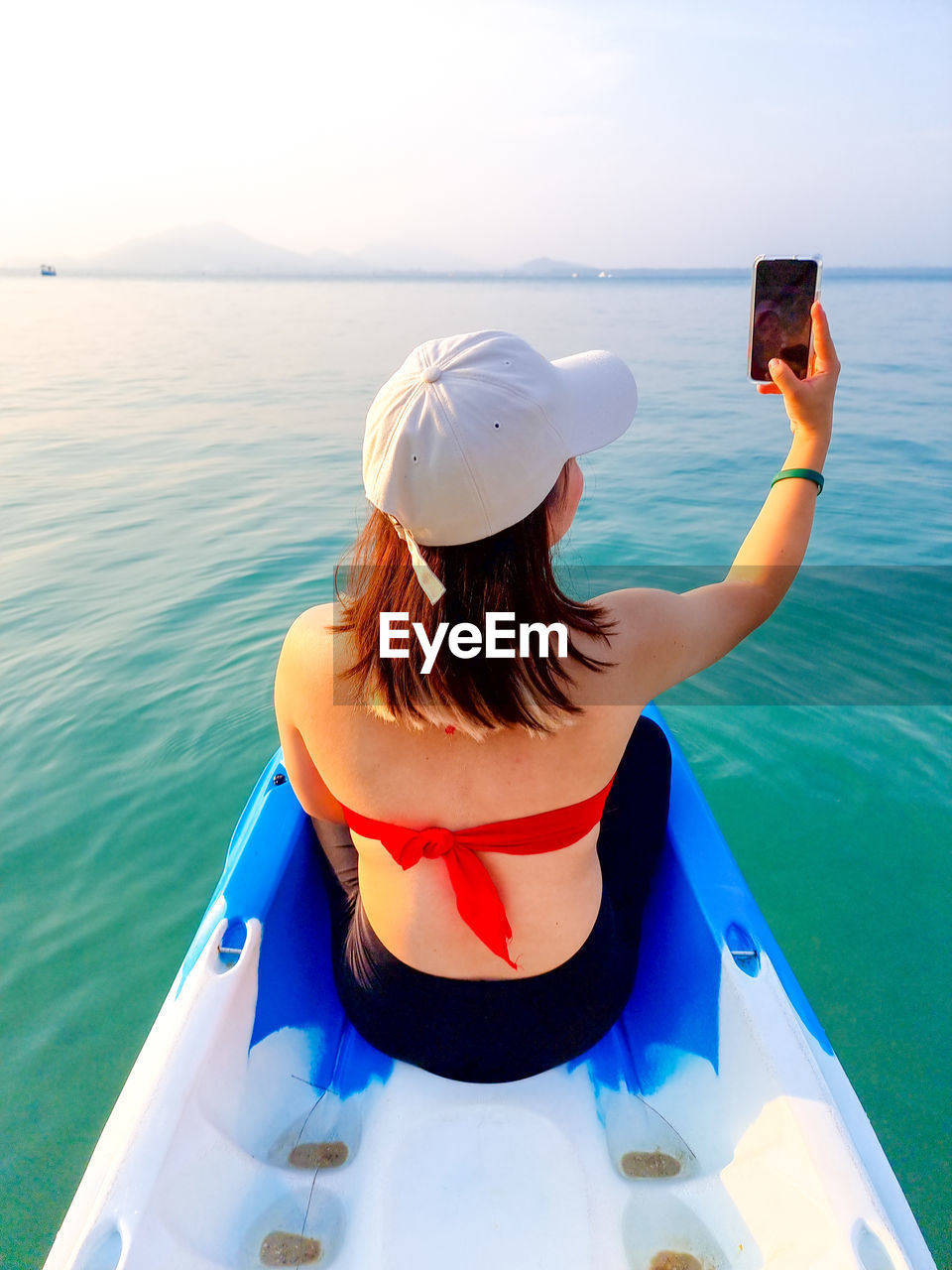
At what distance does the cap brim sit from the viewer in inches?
47.7

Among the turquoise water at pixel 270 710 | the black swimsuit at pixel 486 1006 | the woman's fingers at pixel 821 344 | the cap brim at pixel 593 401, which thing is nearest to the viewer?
the cap brim at pixel 593 401

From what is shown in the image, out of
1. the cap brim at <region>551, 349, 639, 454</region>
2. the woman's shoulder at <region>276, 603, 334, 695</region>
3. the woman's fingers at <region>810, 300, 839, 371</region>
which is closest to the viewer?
the cap brim at <region>551, 349, 639, 454</region>

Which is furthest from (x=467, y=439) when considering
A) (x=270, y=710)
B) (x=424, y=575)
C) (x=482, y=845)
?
(x=270, y=710)

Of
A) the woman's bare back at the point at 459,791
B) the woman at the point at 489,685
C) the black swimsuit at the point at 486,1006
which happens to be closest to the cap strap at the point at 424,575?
the woman at the point at 489,685

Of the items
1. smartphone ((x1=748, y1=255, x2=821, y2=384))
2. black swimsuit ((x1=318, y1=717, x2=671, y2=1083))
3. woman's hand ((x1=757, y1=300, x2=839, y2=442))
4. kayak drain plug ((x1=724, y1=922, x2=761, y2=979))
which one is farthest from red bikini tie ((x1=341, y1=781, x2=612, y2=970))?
smartphone ((x1=748, y1=255, x2=821, y2=384))

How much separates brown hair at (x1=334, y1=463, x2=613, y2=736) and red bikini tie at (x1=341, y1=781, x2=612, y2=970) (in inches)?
6.5

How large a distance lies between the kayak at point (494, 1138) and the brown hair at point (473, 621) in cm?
68

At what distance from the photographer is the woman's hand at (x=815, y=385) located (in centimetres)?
155

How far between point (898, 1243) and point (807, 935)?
1.65 m

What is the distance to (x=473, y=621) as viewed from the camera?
46.4 inches

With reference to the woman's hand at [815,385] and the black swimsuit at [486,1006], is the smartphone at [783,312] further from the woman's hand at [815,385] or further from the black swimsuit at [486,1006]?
the black swimsuit at [486,1006]

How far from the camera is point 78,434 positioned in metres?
8.90
